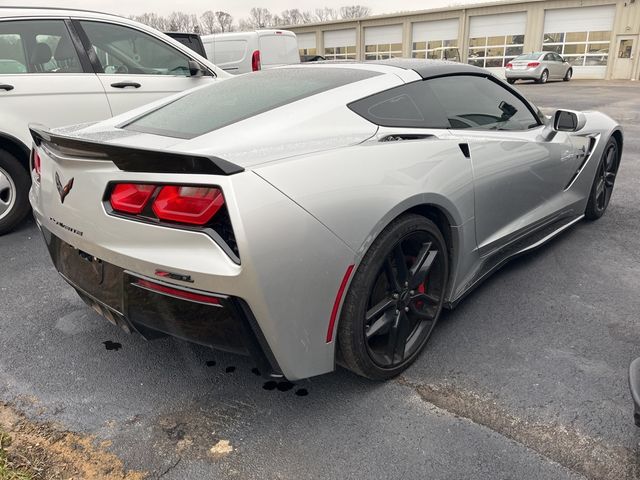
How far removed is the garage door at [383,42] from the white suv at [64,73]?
33636 mm

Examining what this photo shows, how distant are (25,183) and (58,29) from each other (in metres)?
1.36

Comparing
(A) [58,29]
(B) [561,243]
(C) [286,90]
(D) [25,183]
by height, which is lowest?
(B) [561,243]

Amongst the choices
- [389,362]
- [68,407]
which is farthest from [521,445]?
[68,407]

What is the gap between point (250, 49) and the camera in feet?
34.0

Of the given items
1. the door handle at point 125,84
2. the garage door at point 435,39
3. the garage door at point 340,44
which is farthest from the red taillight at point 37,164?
the garage door at point 340,44

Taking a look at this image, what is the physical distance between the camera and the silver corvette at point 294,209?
5.61ft

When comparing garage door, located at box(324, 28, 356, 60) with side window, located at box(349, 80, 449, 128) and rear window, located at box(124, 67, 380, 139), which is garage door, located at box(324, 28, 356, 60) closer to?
rear window, located at box(124, 67, 380, 139)

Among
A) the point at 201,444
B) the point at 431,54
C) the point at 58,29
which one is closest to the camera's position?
the point at 201,444

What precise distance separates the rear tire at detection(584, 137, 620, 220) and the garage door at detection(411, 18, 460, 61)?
30616 mm

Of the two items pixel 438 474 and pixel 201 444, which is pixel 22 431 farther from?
pixel 438 474

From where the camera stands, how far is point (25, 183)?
13.6 feet

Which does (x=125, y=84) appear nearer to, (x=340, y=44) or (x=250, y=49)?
(x=250, y=49)

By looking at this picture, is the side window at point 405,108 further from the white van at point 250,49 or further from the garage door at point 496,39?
the garage door at point 496,39

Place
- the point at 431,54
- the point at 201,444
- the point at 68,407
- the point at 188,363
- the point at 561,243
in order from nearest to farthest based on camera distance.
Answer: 1. the point at 201,444
2. the point at 68,407
3. the point at 188,363
4. the point at 561,243
5. the point at 431,54
